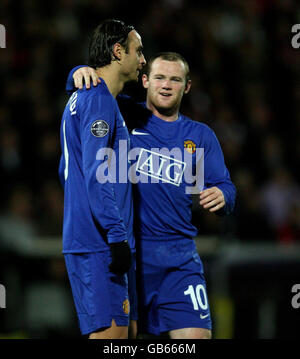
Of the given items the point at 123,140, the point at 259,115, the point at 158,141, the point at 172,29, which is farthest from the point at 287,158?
the point at 123,140

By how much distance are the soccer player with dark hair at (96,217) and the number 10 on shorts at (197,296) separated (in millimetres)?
470

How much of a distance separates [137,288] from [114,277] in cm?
53

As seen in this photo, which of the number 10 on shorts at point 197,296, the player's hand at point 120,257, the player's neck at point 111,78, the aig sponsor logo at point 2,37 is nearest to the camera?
the player's hand at point 120,257

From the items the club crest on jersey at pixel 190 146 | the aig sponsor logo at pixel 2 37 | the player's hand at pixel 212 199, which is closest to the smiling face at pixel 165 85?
the club crest on jersey at pixel 190 146

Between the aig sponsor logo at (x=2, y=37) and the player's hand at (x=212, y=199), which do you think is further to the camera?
the aig sponsor logo at (x=2, y=37)

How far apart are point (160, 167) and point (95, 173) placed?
69 centimetres

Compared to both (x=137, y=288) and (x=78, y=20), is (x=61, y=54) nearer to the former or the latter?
(x=78, y=20)

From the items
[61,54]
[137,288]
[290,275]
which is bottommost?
[290,275]

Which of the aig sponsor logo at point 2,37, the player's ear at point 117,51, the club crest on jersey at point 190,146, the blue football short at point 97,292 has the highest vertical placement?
the aig sponsor logo at point 2,37

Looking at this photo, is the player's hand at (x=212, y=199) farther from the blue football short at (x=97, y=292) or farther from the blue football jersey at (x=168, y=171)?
the blue football short at (x=97, y=292)

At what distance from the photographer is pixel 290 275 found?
6.41m

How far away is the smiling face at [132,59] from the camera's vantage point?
356 centimetres

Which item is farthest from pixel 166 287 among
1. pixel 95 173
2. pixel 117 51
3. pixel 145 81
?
pixel 117 51

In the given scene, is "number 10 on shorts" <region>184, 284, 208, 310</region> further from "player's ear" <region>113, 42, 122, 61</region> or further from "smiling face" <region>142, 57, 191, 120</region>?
"player's ear" <region>113, 42, 122, 61</region>
